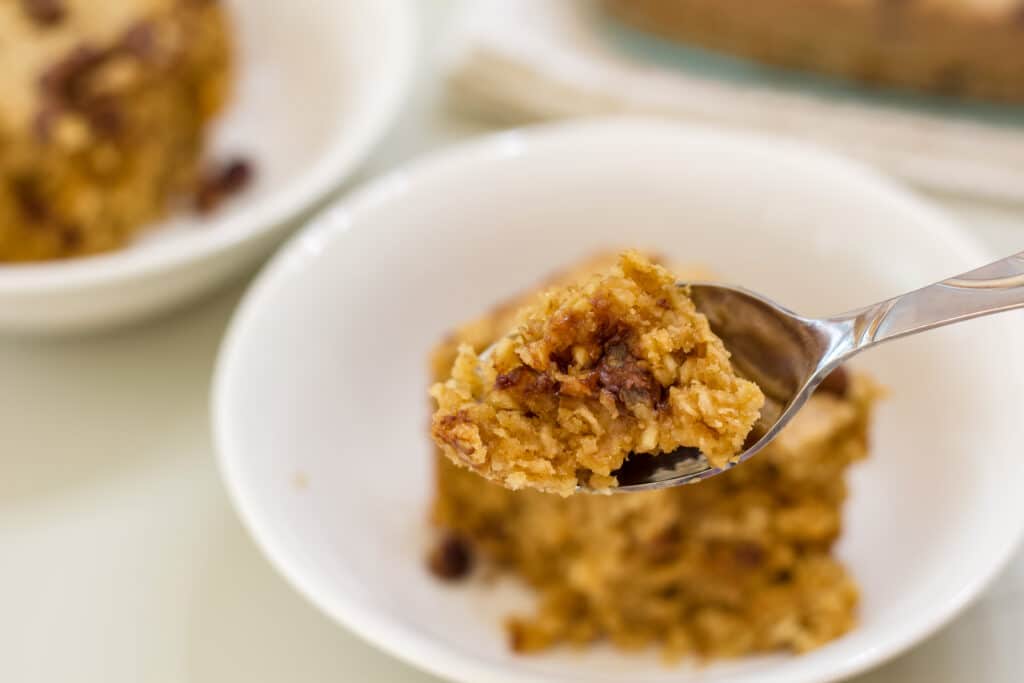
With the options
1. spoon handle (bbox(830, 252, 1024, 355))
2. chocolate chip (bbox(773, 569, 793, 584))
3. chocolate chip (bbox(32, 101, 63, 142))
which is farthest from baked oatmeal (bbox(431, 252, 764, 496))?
chocolate chip (bbox(32, 101, 63, 142))

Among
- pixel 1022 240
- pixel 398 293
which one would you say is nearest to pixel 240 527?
pixel 398 293

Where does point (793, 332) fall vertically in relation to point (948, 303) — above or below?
below

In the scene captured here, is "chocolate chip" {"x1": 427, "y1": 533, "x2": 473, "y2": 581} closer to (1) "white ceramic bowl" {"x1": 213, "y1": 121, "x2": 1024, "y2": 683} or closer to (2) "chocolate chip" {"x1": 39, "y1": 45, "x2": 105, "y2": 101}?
(1) "white ceramic bowl" {"x1": 213, "y1": 121, "x2": 1024, "y2": 683}

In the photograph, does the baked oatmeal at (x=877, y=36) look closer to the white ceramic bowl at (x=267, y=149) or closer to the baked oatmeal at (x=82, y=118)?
the white ceramic bowl at (x=267, y=149)

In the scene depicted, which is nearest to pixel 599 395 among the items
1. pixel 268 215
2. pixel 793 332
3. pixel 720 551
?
pixel 793 332

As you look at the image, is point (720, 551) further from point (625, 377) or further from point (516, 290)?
point (516, 290)
